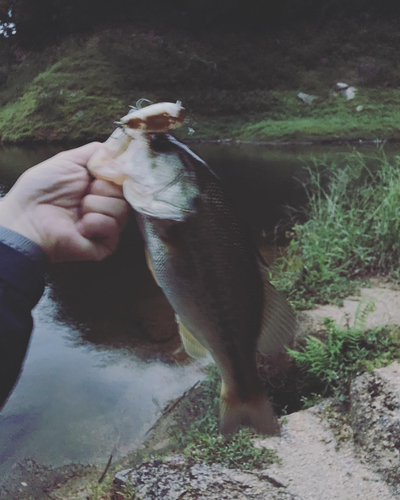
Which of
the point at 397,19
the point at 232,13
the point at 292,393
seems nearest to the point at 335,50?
the point at 397,19

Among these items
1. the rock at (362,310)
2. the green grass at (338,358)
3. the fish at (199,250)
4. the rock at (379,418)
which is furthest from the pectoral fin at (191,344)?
the rock at (362,310)

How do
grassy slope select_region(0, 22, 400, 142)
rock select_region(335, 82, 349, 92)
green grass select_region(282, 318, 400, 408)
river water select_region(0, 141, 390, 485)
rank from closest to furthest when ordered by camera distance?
green grass select_region(282, 318, 400, 408), river water select_region(0, 141, 390, 485), grassy slope select_region(0, 22, 400, 142), rock select_region(335, 82, 349, 92)

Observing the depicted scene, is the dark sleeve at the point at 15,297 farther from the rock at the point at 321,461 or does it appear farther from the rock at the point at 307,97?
the rock at the point at 307,97

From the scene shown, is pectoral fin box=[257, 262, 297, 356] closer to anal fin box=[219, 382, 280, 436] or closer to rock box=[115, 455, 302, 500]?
anal fin box=[219, 382, 280, 436]

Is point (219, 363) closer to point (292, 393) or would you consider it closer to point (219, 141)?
point (292, 393)

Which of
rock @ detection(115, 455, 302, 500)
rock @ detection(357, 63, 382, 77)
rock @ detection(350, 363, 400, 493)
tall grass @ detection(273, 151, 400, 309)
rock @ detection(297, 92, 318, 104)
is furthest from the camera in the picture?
rock @ detection(357, 63, 382, 77)

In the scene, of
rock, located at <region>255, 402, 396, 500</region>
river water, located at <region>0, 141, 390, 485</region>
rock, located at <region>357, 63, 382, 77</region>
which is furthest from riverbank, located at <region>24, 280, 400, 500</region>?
rock, located at <region>357, 63, 382, 77</region>
